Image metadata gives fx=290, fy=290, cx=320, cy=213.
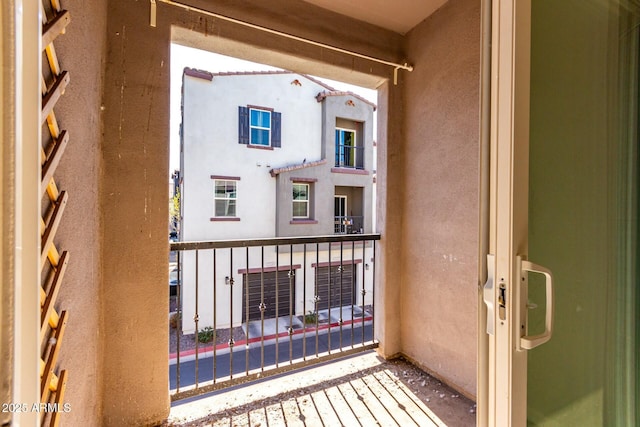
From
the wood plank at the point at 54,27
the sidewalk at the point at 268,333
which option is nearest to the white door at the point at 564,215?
the wood plank at the point at 54,27

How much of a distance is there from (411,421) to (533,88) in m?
1.70

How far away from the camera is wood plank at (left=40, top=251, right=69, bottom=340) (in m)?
0.83

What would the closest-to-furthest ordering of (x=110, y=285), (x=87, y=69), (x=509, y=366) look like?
(x=509, y=366), (x=87, y=69), (x=110, y=285)

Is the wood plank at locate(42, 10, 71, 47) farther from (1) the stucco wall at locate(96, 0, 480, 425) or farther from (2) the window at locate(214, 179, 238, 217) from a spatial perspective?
(2) the window at locate(214, 179, 238, 217)

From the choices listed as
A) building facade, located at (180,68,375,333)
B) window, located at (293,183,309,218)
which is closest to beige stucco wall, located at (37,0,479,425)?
building facade, located at (180,68,375,333)

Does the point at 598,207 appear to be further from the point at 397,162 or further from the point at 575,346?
the point at 397,162

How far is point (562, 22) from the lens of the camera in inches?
30.9

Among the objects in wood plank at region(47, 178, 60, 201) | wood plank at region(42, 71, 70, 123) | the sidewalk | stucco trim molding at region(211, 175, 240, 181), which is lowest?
Result: the sidewalk

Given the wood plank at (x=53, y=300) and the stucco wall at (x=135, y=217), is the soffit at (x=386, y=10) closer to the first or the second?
the stucco wall at (x=135, y=217)

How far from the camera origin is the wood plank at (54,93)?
31.8 inches

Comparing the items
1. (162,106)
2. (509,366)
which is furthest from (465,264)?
(162,106)

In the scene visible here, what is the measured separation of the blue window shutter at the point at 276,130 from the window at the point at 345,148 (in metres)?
1.48

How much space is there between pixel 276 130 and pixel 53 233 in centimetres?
622

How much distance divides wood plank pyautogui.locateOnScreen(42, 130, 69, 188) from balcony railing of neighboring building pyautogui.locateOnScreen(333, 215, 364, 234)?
6411 mm
